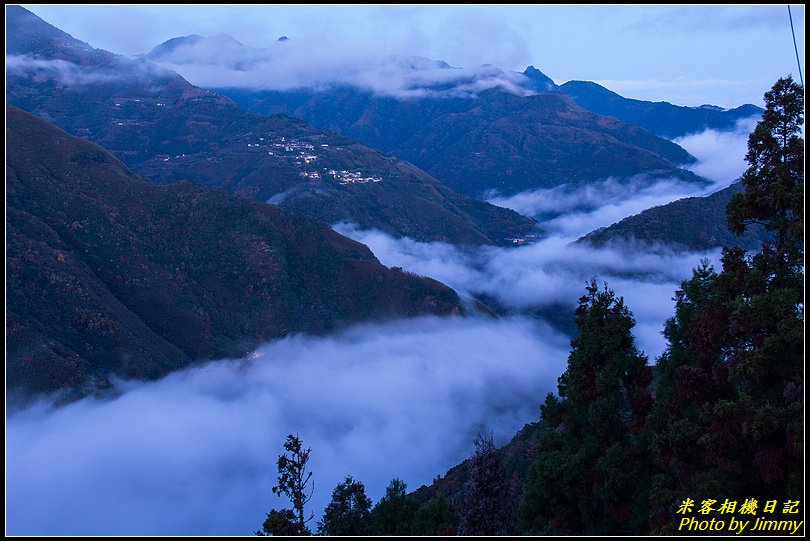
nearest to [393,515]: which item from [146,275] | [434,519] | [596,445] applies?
[434,519]

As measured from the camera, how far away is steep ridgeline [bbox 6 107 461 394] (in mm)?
58719

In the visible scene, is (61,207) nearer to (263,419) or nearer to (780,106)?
(263,419)

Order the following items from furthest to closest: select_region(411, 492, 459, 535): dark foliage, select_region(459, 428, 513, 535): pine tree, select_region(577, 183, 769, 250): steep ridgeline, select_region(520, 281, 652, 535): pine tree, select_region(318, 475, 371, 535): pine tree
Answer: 1. select_region(577, 183, 769, 250): steep ridgeline
2. select_region(318, 475, 371, 535): pine tree
3. select_region(411, 492, 459, 535): dark foliage
4. select_region(459, 428, 513, 535): pine tree
5. select_region(520, 281, 652, 535): pine tree

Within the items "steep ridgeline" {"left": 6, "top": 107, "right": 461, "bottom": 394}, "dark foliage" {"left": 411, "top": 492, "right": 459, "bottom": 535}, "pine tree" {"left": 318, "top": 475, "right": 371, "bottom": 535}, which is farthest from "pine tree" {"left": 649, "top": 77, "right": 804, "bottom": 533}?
"steep ridgeline" {"left": 6, "top": 107, "right": 461, "bottom": 394}

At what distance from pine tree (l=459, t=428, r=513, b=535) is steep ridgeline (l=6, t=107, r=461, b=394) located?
169 ft

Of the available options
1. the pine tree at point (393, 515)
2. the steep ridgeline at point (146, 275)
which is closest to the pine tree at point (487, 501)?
the pine tree at point (393, 515)

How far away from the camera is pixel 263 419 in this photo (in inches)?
2857

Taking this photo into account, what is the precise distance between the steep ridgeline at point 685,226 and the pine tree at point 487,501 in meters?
112

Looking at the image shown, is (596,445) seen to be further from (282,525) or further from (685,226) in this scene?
(685,226)

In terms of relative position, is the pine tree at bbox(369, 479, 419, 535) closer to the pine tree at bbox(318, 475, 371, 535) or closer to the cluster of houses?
the pine tree at bbox(318, 475, 371, 535)

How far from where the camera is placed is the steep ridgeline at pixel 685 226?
116 meters

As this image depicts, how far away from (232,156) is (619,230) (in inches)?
4850

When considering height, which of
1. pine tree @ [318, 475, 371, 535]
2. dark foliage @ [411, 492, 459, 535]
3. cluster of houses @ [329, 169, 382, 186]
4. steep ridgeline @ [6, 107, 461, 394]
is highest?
cluster of houses @ [329, 169, 382, 186]

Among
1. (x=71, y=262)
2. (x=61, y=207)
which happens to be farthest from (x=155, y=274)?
(x=61, y=207)
